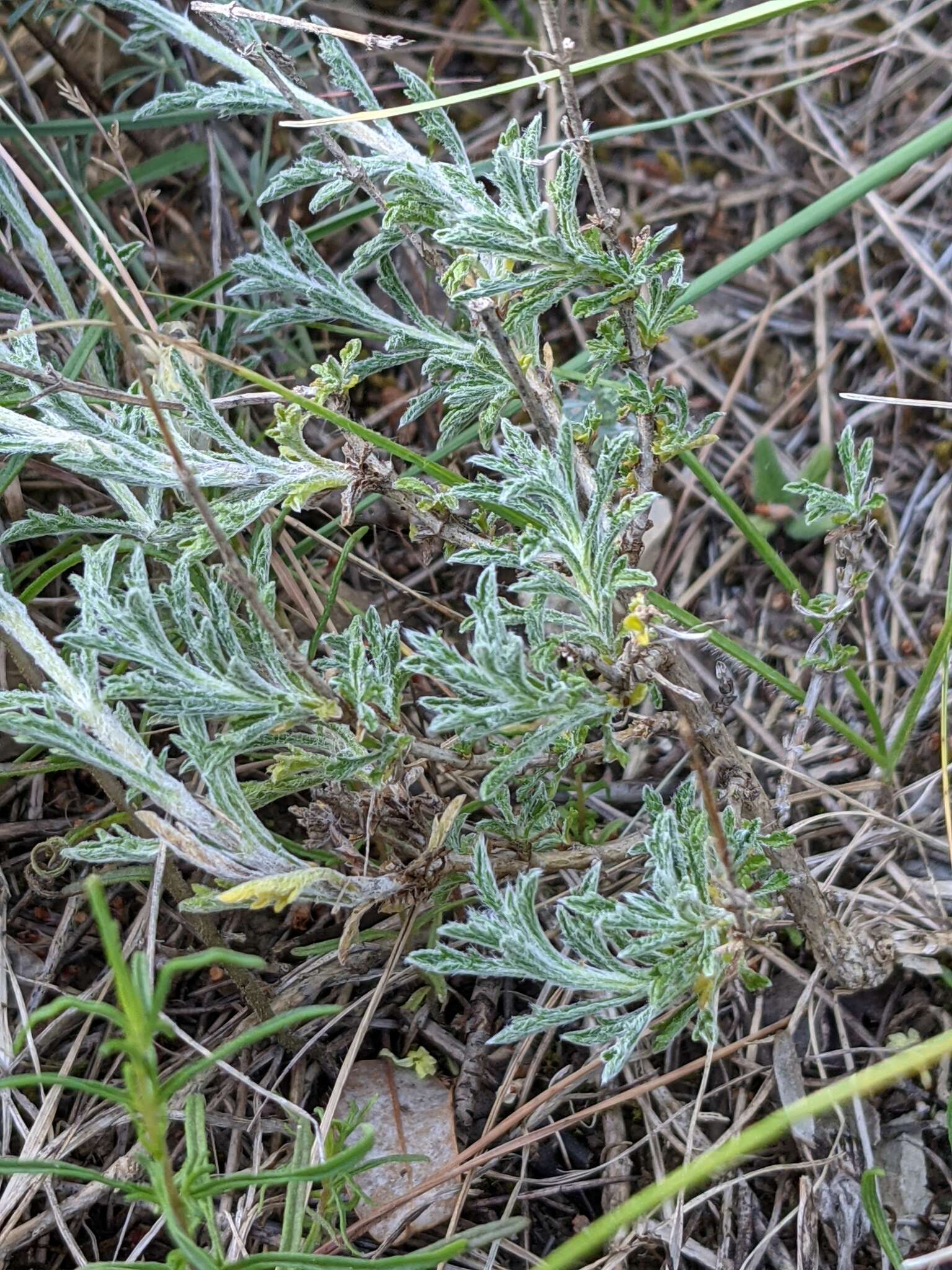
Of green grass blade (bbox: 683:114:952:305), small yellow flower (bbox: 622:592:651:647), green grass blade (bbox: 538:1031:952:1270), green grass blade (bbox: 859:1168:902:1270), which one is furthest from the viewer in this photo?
green grass blade (bbox: 683:114:952:305)

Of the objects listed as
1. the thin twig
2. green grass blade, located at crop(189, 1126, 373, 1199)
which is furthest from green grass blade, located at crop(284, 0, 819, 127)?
green grass blade, located at crop(189, 1126, 373, 1199)

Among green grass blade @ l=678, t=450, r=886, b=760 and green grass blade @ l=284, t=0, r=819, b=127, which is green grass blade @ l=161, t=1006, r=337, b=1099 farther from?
green grass blade @ l=284, t=0, r=819, b=127

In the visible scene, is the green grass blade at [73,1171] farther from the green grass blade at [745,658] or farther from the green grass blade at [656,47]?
the green grass blade at [656,47]

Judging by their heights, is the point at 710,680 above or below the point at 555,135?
below

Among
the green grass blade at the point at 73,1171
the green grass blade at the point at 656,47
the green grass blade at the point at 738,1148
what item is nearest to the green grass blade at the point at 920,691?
the green grass blade at the point at 738,1148

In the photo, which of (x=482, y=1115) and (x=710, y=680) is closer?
(x=482, y=1115)

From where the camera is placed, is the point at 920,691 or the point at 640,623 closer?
the point at 640,623

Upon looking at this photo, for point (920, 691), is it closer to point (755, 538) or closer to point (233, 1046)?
point (755, 538)

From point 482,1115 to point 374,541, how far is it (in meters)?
1.29

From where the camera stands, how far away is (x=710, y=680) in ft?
8.43

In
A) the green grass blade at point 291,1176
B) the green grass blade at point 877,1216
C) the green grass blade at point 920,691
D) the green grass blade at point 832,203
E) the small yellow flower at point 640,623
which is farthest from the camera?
the green grass blade at point 832,203

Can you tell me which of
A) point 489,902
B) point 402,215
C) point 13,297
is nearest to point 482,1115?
point 489,902

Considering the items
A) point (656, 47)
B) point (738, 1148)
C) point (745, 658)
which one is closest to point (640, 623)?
point (745, 658)

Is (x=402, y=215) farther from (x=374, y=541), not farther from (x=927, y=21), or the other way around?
(x=927, y=21)
